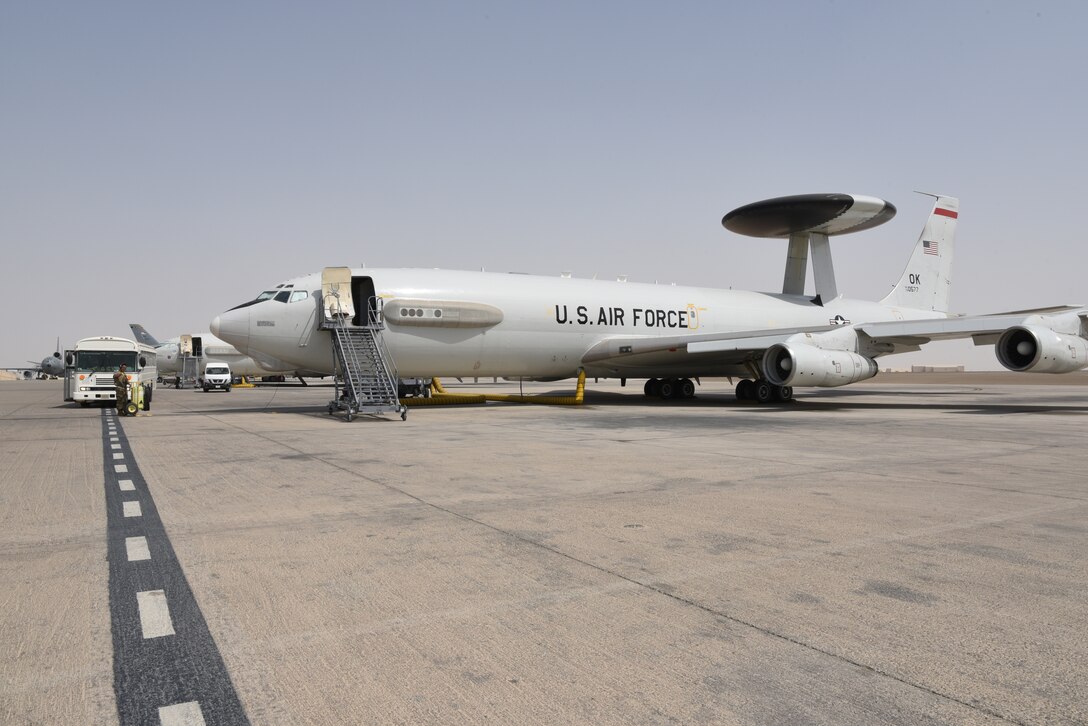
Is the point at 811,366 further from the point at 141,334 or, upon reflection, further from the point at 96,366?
the point at 141,334

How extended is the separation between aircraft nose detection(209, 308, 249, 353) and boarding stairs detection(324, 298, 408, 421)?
210 centimetres

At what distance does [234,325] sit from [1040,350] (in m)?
20.9

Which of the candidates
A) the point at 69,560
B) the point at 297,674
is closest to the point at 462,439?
the point at 69,560

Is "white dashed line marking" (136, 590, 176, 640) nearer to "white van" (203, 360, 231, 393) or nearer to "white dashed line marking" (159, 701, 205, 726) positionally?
"white dashed line marking" (159, 701, 205, 726)

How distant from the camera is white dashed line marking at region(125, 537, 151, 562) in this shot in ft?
15.5

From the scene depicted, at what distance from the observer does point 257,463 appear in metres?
9.27

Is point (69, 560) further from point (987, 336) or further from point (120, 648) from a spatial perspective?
point (987, 336)

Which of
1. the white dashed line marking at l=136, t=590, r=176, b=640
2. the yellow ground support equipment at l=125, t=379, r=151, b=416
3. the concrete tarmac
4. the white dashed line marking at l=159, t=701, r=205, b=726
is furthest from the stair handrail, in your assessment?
the white dashed line marking at l=159, t=701, r=205, b=726

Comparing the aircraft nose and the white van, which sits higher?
the aircraft nose

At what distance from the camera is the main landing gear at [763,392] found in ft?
76.9

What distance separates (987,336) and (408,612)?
20.9 metres

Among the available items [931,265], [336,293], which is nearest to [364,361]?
[336,293]

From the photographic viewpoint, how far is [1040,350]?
17969mm

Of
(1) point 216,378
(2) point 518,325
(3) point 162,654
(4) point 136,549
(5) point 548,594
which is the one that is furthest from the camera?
(1) point 216,378
